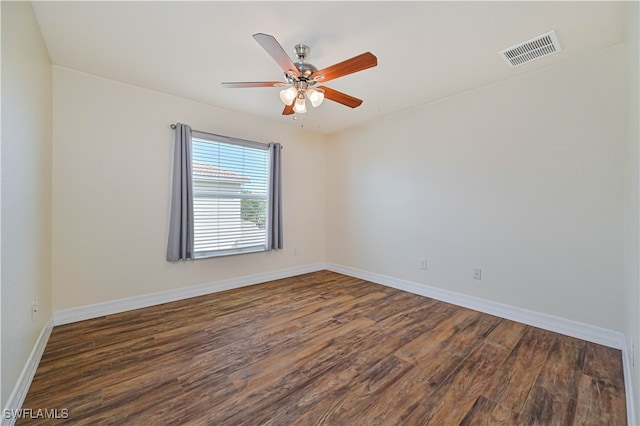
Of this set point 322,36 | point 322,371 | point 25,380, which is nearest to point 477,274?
point 322,371

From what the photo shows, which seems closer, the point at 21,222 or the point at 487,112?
the point at 21,222

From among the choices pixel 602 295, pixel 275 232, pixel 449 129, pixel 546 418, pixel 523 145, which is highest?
pixel 449 129

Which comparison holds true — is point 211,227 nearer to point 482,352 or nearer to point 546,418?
point 482,352

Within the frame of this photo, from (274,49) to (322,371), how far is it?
2.27 metres

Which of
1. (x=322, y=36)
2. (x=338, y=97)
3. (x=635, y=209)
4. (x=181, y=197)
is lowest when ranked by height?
(x=635, y=209)

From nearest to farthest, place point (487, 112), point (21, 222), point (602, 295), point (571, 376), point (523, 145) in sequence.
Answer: point (21, 222) < point (571, 376) < point (602, 295) < point (523, 145) < point (487, 112)

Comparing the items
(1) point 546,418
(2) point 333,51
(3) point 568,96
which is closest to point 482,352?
(1) point 546,418

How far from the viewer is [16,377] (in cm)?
157

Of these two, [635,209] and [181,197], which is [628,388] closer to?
[635,209]

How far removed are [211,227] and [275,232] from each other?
38.1 inches

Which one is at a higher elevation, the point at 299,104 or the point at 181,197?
the point at 299,104

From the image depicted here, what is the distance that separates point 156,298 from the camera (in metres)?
3.21

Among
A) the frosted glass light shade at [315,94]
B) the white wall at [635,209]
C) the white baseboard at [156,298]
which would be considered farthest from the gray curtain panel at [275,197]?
the white wall at [635,209]

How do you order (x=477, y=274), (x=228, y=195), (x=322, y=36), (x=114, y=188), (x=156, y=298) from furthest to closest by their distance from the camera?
1. (x=228, y=195)
2. (x=156, y=298)
3. (x=477, y=274)
4. (x=114, y=188)
5. (x=322, y=36)
